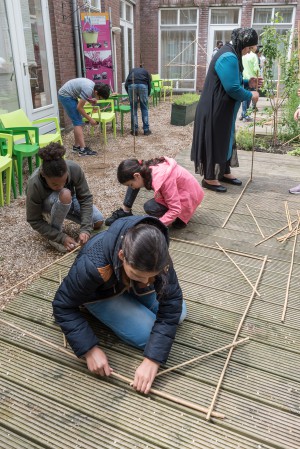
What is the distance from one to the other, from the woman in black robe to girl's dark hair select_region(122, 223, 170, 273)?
2.46 m

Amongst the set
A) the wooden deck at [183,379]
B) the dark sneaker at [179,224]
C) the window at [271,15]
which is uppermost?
the window at [271,15]

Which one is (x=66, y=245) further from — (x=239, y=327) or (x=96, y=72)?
(x=96, y=72)

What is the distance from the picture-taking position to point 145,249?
4.10 ft

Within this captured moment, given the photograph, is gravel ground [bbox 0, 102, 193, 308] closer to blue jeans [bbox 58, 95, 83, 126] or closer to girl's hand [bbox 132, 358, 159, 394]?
blue jeans [bbox 58, 95, 83, 126]

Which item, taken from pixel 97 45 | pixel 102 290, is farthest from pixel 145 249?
pixel 97 45

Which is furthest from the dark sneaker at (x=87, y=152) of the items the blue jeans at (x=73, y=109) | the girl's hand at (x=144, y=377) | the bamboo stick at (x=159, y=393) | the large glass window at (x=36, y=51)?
the girl's hand at (x=144, y=377)

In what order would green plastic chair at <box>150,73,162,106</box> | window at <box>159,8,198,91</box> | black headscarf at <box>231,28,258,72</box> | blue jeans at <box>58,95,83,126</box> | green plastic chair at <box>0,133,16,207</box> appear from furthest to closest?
1. window at <box>159,8,198,91</box>
2. green plastic chair at <box>150,73,162,106</box>
3. blue jeans at <box>58,95,83,126</box>
4. green plastic chair at <box>0,133,16,207</box>
5. black headscarf at <box>231,28,258,72</box>

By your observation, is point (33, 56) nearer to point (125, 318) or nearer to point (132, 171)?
point (132, 171)

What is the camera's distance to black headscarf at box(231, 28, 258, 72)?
Result: 318 centimetres

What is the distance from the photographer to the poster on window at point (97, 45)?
658cm

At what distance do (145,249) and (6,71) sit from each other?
15.2 feet

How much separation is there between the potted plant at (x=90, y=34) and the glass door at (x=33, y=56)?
0.96 meters

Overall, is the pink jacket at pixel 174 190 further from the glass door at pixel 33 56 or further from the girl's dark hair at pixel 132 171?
the glass door at pixel 33 56

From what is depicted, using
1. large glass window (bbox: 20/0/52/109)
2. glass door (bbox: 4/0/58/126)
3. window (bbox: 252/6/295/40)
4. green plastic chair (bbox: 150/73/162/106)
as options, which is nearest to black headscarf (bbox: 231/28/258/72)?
glass door (bbox: 4/0/58/126)
